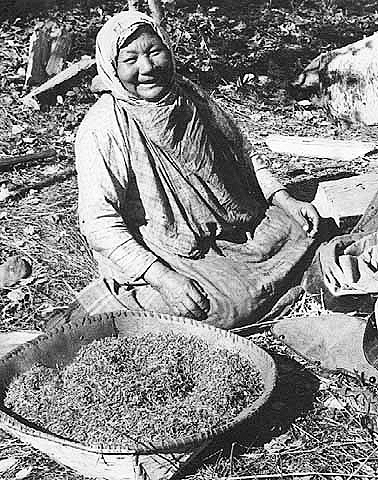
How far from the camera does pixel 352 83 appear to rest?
23.9 ft

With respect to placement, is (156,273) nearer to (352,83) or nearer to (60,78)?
(352,83)

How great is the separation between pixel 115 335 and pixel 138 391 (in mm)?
484

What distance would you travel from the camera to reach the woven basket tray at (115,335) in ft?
10.7

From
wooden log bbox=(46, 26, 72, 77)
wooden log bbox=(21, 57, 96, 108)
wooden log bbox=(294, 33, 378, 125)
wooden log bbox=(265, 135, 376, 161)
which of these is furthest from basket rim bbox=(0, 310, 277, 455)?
wooden log bbox=(46, 26, 72, 77)

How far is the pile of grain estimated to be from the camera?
344cm

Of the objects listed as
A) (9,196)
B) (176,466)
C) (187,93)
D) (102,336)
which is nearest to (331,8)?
(9,196)

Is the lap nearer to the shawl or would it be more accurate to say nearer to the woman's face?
the shawl

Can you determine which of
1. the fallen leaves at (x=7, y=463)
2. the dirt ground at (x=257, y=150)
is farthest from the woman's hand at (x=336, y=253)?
the fallen leaves at (x=7, y=463)

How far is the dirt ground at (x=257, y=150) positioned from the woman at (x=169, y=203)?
332mm

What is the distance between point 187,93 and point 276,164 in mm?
2248

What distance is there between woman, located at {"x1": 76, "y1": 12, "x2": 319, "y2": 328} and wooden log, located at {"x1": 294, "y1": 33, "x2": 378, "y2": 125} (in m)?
2.71

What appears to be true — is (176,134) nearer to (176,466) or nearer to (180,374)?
(180,374)

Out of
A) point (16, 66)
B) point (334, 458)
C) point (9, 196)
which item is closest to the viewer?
point (334, 458)

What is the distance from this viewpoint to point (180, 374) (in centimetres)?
374
